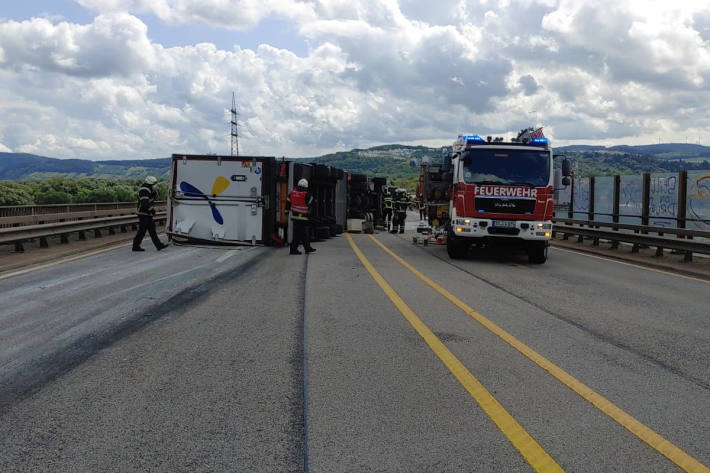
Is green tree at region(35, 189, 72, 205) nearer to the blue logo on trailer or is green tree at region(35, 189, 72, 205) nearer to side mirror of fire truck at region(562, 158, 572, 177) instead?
the blue logo on trailer

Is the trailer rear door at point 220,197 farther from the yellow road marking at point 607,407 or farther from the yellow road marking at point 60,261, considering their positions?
the yellow road marking at point 607,407

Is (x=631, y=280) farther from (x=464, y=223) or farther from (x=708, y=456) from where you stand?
(x=708, y=456)

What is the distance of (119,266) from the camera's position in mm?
12297

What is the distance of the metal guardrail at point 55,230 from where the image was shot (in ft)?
46.2

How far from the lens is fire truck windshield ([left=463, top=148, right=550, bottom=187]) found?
14.3m

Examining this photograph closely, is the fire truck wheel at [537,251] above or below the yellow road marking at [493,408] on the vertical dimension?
above

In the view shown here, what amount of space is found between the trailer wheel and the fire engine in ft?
1.92

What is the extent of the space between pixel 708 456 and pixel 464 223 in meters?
11.1

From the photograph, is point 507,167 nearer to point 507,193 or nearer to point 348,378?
point 507,193

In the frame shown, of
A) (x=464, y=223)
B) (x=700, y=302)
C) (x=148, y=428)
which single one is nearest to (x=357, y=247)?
(x=464, y=223)

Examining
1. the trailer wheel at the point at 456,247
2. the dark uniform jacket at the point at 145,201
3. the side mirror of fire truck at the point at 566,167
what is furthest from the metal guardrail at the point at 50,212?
the side mirror of fire truck at the point at 566,167

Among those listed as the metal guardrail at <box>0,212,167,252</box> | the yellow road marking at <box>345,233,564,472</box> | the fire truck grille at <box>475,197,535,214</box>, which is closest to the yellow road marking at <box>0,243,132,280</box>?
the metal guardrail at <box>0,212,167,252</box>

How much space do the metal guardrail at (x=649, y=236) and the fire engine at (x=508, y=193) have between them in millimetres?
3399

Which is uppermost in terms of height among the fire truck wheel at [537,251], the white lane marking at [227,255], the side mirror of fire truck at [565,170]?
the side mirror of fire truck at [565,170]
